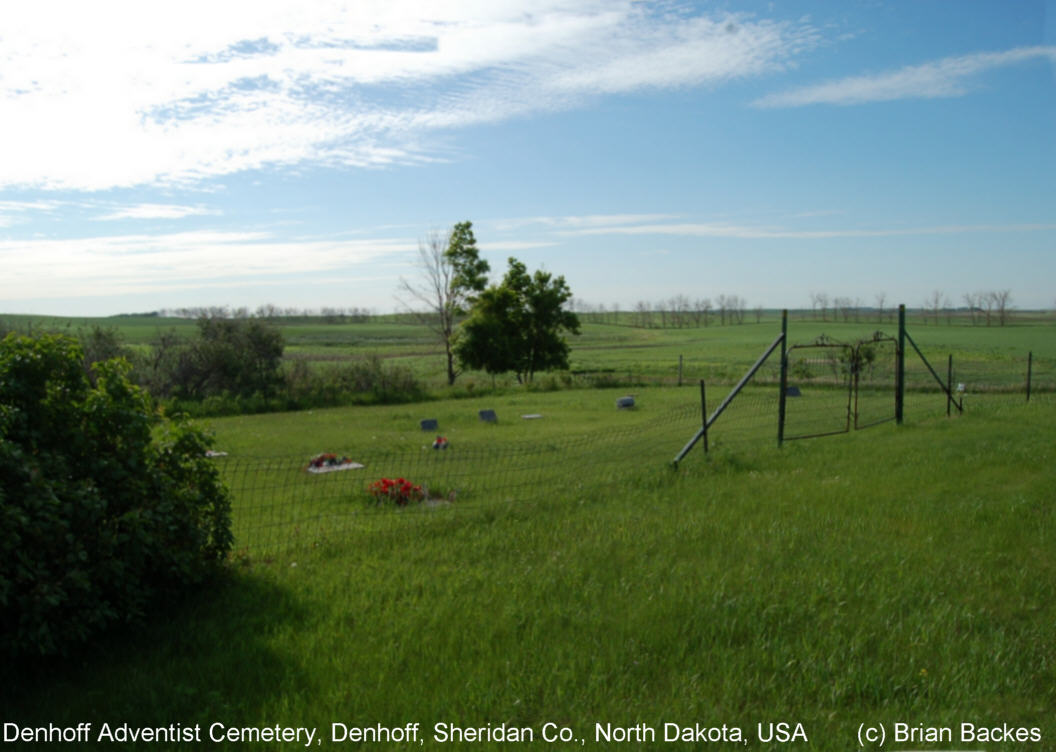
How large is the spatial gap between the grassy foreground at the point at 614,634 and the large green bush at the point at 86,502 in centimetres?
38

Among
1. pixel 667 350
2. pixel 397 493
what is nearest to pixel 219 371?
pixel 397 493

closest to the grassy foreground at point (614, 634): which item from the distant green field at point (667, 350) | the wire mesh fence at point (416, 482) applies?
the wire mesh fence at point (416, 482)

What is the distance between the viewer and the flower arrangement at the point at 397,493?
9.81 metres

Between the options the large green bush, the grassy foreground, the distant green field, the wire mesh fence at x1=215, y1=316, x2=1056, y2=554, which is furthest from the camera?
the distant green field

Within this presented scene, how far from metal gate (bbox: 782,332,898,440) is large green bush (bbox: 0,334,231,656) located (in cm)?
1001

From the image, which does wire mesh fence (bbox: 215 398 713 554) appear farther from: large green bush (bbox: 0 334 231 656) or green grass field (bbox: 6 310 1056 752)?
large green bush (bbox: 0 334 231 656)

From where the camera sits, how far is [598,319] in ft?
544

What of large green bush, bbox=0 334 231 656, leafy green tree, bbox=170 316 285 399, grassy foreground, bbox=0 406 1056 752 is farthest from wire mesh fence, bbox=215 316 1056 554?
leafy green tree, bbox=170 316 285 399

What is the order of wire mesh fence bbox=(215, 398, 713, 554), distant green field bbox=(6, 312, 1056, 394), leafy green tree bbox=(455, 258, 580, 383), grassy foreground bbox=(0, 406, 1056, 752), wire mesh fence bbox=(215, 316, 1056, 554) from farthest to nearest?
leafy green tree bbox=(455, 258, 580, 383)
distant green field bbox=(6, 312, 1056, 394)
wire mesh fence bbox=(215, 316, 1056, 554)
wire mesh fence bbox=(215, 398, 713, 554)
grassy foreground bbox=(0, 406, 1056, 752)

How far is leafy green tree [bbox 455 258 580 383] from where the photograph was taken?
126ft

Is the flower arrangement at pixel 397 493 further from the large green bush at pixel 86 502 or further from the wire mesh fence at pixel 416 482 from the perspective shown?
the large green bush at pixel 86 502

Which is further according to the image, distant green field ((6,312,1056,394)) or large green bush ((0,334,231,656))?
distant green field ((6,312,1056,394))

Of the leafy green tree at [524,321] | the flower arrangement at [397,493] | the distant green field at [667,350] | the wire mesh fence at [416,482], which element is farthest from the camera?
the leafy green tree at [524,321]

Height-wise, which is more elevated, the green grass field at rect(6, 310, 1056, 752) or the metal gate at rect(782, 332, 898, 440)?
the metal gate at rect(782, 332, 898, 440)
